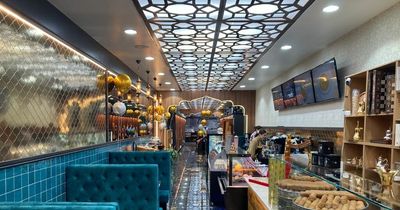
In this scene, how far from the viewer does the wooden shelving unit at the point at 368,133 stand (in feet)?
11.0

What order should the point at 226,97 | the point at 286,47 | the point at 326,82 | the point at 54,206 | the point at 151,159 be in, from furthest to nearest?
the point at 226,97 < the point at 286,47 < the point at 326,82 < the point at 151,159 < the point at 54,206

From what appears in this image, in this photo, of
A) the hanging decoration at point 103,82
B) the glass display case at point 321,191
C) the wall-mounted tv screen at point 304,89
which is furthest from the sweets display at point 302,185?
the wall-mounted tv screen at point 304,89

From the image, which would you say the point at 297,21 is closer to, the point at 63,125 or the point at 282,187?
the point at 282,187

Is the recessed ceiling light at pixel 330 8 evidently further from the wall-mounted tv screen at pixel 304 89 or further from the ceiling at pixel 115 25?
the wall-mounted tv screen at pixel 304 89

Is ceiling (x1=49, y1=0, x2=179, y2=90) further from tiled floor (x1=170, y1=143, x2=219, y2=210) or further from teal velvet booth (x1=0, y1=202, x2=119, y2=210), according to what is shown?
tiled floor (x1=170, y1=143, x2=219, y2=210)

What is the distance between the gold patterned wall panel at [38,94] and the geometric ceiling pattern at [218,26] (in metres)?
1.22

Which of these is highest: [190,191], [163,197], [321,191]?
[321,191]

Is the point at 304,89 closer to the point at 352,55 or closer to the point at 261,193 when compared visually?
the point at 352,55

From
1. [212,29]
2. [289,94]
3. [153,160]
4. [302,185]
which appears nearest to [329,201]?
[302,185]

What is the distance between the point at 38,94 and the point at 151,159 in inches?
106

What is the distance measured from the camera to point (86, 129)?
515 cm

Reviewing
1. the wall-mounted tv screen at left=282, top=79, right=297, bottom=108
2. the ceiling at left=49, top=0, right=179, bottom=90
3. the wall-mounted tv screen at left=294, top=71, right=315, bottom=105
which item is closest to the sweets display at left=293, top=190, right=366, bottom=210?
the ceiling at left=49, top=0, right=179, bottom=90

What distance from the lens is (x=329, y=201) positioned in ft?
6.28

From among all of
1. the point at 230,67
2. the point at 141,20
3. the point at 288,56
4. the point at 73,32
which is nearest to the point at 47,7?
the point at 73,32
